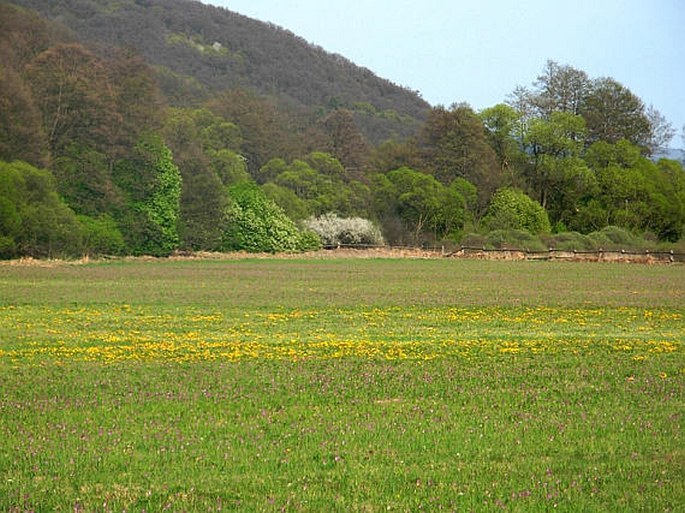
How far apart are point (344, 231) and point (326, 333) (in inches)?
2958

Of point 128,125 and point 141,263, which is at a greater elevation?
point 128,125

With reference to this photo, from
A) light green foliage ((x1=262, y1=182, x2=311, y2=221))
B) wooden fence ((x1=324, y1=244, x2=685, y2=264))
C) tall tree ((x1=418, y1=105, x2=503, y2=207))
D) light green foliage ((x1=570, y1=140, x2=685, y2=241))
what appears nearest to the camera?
wooden fence ((x1=324, y1=244, x2=685, y2=264))

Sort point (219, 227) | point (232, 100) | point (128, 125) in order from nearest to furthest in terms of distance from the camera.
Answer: point (128, 125)
point (219, 227)
point (232, 100)

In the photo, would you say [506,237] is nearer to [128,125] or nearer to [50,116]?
[128,125]

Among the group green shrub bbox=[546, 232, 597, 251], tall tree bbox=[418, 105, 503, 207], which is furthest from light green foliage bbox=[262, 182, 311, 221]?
green shrub bbox=[546, 232, 597, 251]

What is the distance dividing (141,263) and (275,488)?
64206 millimetres

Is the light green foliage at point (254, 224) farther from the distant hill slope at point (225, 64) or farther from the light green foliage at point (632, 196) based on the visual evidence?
the distant hill slope at point (225, 64)

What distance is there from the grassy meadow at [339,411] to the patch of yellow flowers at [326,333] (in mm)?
114

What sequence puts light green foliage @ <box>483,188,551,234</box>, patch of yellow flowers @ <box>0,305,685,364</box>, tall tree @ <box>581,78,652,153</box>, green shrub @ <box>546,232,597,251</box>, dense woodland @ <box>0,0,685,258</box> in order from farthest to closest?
1. tall tree @ <box>581,78,652,153</box>
2. light green foliage @ <box>483,188,551,234</box>
3. green shrub @ <box>546,232,597,251</box>
4. dense woodland @ <box>0,0,685,258</box>
5. patch of yellow flowers @ <box>0,305,685,364</box>

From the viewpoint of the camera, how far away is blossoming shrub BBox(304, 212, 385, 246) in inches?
3927

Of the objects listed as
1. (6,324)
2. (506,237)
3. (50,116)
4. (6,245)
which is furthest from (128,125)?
(6,324)

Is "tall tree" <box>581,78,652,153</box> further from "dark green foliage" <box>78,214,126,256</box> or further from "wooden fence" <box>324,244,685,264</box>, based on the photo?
"dark green foliage" <box>78,214,126,256</box>

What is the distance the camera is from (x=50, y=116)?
7638 cm

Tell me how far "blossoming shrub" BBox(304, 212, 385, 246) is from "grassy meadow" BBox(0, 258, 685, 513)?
224 ft
